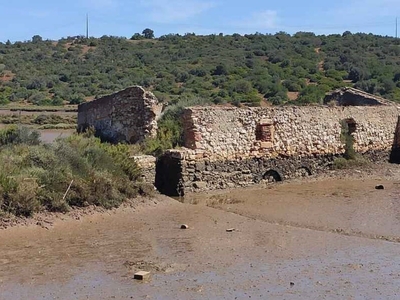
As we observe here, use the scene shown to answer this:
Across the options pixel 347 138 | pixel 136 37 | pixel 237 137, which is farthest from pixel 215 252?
pixel 136 37

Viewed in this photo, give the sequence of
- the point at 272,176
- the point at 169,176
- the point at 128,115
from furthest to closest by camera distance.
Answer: the point at 272,176
the point at 128,115
the point at 169,176

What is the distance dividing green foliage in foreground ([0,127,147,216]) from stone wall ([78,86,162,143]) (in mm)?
2150

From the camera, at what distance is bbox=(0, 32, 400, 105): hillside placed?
4594cm

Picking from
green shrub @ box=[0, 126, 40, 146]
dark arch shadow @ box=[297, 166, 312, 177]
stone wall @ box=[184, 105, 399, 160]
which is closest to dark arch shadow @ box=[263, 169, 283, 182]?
stone wall @ box=[184, 105, 399, 160]

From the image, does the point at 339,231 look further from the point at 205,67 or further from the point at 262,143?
the point at 205,67

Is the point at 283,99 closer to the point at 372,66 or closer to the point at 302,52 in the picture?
the point at 372,66

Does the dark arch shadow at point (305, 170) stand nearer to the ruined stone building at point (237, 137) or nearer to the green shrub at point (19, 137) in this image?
the ruined stone building at point (237, 137)

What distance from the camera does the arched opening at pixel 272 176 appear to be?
64.1ft

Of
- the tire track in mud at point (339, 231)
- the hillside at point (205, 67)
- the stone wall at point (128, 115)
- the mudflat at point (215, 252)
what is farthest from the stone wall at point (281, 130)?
the hillside at point (205, 67)

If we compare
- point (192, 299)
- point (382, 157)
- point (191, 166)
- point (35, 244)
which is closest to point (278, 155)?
point (191, 166)

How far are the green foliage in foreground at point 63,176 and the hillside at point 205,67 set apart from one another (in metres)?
21.9

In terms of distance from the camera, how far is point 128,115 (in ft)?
63.9

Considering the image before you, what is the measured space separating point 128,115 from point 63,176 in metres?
5.86

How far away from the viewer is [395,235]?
1270 centimetres
